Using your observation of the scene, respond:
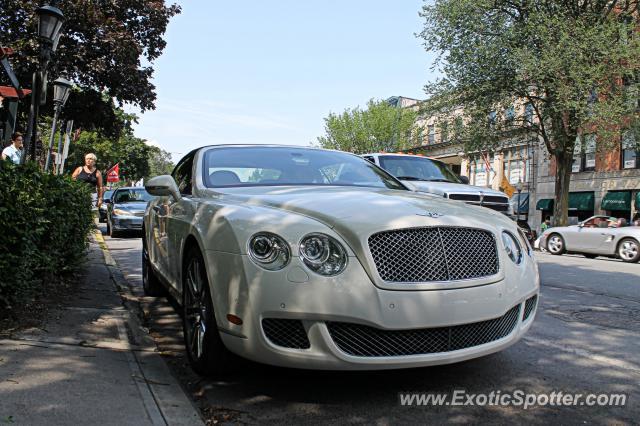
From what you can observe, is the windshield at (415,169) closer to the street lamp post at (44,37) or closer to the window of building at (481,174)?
the street lamp post at (44,37)

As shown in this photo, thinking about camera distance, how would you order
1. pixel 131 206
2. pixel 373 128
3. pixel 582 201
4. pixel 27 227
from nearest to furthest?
1. pixel 27 227
2. pixel 131 206
3. pixel 582 201
4. pixel 373 128

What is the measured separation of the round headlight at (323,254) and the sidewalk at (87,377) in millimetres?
966

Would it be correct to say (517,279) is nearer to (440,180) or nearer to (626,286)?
(626,286)

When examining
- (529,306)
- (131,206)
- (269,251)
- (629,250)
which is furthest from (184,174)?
(629,250)

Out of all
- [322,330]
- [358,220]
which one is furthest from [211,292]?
[358,220]

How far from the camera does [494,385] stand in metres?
3.35

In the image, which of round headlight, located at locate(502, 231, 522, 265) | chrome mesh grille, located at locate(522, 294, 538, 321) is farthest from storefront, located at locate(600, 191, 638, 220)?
round headlight, located at locate(502, 231, 522, 265)

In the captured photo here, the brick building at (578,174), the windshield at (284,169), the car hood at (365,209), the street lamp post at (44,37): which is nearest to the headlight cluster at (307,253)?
the car hood at (365,209)

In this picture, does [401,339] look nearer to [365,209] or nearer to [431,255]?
[431,255]

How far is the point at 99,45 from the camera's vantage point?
711 inches

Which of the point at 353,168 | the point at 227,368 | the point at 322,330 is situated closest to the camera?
the point at 322,330

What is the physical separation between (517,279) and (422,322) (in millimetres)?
812

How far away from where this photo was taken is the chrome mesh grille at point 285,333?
2809 mm

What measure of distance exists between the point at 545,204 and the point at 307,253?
35.5 m
